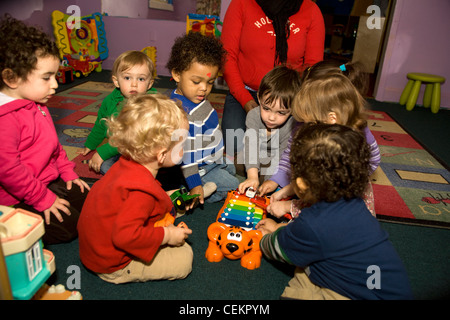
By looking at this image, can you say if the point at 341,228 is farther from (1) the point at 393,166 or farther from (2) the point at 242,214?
(1) the point at 393,166

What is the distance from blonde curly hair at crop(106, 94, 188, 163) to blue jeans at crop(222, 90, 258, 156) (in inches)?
30.8

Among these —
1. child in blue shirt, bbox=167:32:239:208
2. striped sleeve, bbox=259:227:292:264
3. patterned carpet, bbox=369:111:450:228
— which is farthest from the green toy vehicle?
patterned carpet, bbox=369:111:450:228

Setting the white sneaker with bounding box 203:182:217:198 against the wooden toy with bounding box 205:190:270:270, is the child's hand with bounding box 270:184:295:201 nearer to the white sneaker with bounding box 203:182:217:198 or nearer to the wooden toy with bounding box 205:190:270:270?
the wooden toy with bounding box 205:190:270:270

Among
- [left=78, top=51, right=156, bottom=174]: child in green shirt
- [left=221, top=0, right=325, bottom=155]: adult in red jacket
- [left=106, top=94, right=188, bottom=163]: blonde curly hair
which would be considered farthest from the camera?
[left=221, top=0, right=325, bottom=155]: adult in red jacket

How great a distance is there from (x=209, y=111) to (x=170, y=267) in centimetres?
71

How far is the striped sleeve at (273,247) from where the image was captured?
0.93 m

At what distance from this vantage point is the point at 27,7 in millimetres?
2766

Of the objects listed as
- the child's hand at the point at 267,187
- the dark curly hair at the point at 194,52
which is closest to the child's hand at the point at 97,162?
the dark curly hair at the point at 194,52

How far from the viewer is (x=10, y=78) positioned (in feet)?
3.11

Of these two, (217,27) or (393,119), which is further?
(217,27)

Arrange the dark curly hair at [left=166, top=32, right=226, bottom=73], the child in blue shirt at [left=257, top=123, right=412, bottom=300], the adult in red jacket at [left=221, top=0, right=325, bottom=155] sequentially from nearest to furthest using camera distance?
the child in blue shirt at [left=257, top=123, right=412, bottom=300] < the dark curly hair at [left=166, top=32, right=226, bottom=73] < the adult in red jacket at [left=221, top=0, right=325, bottom=155]

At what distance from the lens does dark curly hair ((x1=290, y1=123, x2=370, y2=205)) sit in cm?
80
